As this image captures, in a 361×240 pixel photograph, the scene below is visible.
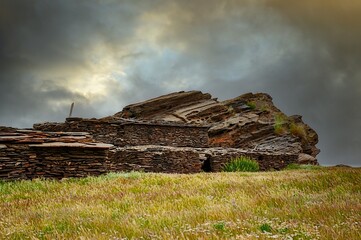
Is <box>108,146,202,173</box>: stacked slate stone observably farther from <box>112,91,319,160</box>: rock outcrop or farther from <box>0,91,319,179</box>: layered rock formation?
<box>112,91,319,160</box>: rock outcrop

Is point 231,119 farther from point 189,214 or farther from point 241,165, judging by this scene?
point 189,214

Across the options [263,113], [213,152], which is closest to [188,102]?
[263,113]

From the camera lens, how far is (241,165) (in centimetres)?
2861

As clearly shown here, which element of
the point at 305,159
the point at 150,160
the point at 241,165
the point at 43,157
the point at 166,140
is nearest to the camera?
the point at 43,157

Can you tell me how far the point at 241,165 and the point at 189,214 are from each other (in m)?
21.5

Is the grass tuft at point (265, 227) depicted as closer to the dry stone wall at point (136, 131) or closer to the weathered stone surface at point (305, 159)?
the dry stone wall at point (136, 131)

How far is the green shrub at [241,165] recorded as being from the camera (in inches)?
1102

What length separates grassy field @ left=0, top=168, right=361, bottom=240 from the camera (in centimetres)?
592

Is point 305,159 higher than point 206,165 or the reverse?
higher

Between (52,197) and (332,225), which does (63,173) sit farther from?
(332,225)

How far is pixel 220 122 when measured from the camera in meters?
A: 45.8

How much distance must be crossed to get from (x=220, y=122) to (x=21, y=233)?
3964cm

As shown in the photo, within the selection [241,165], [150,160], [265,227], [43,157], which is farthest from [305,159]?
[265,227]

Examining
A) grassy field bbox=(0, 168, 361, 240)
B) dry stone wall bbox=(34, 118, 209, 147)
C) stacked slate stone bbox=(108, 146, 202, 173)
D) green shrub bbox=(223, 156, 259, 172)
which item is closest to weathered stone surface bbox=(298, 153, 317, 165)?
dry stone wall bbox=(34, 118, 209, 147)
